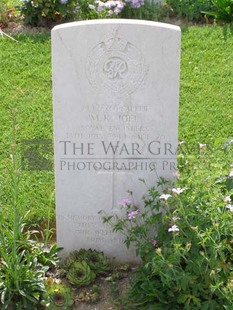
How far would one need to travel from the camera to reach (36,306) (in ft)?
13.5

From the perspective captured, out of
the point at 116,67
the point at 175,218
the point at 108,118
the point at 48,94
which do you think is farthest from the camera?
the point at 48,94

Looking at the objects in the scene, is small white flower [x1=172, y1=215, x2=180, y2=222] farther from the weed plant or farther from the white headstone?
the white headstone

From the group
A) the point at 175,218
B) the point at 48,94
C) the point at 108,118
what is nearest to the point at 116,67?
the point at 108,118

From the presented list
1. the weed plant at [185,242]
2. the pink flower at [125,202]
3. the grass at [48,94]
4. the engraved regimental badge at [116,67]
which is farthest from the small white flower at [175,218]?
the grass at [48,94]

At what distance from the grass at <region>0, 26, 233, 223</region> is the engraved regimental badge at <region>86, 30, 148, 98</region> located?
103 centimetres

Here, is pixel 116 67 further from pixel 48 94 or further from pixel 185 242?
pixel 48 94

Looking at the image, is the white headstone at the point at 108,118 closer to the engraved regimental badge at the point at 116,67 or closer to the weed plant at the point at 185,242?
the engraved regimental badge at the point at 116,67

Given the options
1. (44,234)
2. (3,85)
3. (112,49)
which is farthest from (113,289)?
(3,85)

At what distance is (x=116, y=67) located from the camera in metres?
4.07

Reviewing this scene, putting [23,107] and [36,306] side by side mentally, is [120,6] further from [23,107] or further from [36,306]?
[36,306]

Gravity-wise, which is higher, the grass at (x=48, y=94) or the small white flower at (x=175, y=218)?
the grass at (x=48, y=94)

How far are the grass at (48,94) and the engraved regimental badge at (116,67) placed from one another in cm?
103

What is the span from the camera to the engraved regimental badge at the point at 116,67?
4023 millimetres

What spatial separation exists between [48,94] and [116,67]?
2.63m
